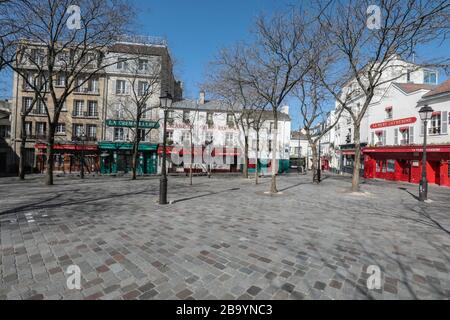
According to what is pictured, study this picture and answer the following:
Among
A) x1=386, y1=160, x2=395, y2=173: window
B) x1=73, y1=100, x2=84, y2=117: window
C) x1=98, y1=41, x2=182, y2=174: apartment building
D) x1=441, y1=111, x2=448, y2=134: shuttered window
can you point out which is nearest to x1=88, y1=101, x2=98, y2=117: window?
x1=73, y1=100, x2=84, y2=117: window

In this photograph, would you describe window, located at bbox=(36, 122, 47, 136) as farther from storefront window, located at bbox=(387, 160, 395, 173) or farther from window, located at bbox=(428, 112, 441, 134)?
window, located at bbox=(428, 112, 441, 134)

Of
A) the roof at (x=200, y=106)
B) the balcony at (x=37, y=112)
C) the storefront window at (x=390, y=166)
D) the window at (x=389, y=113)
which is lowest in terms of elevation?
the storefront window at (x=390, y=166)

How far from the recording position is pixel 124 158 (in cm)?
2780

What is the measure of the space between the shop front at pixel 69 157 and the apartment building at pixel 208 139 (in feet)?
26.1

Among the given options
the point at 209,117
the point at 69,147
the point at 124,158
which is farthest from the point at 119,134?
the point at 209,117

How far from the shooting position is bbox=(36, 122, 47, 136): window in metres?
25.9

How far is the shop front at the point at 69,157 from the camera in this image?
25.6m

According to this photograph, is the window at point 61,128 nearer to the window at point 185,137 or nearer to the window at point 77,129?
the window at point 77,129

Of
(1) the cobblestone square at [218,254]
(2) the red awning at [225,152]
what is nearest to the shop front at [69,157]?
(2) the red awning at [225,152]

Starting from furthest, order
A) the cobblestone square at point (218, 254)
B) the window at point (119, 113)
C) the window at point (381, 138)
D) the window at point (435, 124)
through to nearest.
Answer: the window at point (119, 113) → the window at point (381, 138) → the window at point (435, 124) → the cobblestone square at point (218, 254)

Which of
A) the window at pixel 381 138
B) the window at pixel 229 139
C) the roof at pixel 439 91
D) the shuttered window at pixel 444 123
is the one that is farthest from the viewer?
Result: the window at pixel 229 139

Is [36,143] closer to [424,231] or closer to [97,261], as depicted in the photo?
[97,261]

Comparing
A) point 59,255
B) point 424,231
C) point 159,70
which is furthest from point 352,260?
point 159,70

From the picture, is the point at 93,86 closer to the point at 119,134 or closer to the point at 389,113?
the point at 119,134
